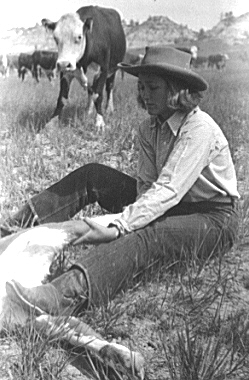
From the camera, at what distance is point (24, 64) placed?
141 cm

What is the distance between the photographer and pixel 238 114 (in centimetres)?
138

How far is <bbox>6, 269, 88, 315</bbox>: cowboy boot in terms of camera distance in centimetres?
127

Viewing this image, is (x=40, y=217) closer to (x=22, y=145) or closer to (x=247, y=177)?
(x=22, y=145)

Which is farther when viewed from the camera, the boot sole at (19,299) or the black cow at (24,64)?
the black cow at (24,64)

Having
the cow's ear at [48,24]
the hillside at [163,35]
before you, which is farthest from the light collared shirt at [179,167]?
the cow's ear at [48,24]

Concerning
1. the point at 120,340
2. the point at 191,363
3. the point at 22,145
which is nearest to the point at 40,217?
→ the point at 22,145

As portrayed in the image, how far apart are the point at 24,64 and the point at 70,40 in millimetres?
97

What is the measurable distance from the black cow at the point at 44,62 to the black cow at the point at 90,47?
11 millimetres

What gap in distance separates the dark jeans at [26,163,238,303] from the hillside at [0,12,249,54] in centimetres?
21

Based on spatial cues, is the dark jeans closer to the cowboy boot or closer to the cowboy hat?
the cowboy boot

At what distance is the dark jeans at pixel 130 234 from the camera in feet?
4.35

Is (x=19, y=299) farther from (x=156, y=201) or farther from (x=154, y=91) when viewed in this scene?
(x=154, y=91)

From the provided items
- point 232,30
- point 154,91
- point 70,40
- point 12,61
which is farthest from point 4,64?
point 232,30

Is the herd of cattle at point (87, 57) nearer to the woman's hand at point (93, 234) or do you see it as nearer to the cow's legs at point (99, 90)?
the cow's legs at point (99, 90)
